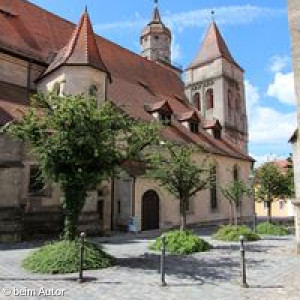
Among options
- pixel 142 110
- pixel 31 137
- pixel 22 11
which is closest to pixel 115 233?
pixel 142 110

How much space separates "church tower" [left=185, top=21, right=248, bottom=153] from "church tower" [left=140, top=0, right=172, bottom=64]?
560 cm

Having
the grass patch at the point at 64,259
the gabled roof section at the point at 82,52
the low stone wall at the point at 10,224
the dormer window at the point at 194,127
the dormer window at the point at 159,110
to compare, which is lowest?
the grass patch at the point at 64,259

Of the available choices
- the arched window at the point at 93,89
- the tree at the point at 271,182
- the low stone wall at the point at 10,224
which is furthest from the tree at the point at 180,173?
the tree at the point at 271,182

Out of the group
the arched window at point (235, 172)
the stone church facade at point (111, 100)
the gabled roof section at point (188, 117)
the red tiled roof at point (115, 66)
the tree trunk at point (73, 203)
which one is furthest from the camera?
the arched window at point (235, 172)

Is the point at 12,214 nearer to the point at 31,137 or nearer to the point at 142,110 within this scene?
the point at 31,137

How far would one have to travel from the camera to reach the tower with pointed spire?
71.8ft

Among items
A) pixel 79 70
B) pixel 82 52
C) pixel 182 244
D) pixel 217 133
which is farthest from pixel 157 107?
pixel 182 244

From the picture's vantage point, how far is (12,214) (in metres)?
17.0

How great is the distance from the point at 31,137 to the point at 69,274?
4.17 m

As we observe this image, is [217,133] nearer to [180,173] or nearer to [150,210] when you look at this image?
[150,210]

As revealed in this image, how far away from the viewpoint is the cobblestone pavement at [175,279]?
7766mm

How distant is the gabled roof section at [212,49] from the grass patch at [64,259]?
3263 cm

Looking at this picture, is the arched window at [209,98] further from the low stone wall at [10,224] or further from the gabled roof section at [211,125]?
the low stone wall at [10,224]

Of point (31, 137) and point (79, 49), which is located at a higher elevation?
point (79, 49)
